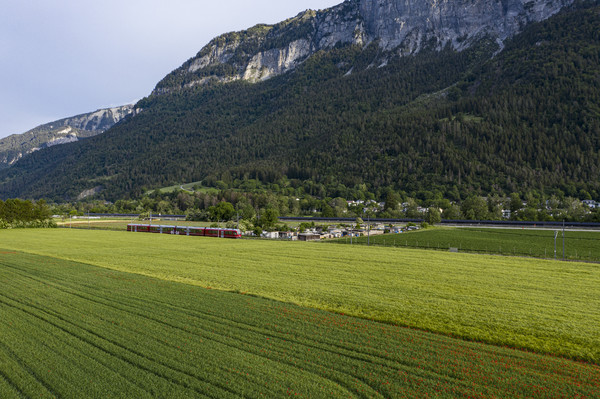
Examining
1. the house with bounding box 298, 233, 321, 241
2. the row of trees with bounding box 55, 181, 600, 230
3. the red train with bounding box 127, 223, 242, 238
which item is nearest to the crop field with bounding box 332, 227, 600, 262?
the house with bounding box 298, 233, 321, 241

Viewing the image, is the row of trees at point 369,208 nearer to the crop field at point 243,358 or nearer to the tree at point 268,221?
the tree at point 268,221

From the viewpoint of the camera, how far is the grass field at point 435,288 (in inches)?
609

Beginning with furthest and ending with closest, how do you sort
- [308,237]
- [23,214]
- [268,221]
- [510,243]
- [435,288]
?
1. [23,214]
2. [268,221]
3. [308,237]
4. [510,243]
5. [435,288]

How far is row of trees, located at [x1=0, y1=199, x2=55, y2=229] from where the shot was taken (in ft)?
308

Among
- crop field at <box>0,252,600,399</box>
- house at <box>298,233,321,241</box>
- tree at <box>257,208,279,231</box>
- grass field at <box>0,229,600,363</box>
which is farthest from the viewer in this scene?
tree at <box>257,208,279,231</box>

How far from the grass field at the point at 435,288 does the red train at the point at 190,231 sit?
3512cm

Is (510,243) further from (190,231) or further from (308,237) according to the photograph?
(190,231)

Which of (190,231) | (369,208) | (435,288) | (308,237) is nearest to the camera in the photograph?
(435,288)

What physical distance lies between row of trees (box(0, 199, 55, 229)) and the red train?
29330 mm

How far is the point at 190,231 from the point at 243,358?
74557mm

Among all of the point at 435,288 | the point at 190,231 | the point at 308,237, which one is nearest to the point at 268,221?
the point at 308,237

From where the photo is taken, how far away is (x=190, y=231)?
82.6 m

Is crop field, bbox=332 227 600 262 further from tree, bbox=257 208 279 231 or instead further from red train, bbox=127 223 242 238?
tree, bbox=257 208 279 231

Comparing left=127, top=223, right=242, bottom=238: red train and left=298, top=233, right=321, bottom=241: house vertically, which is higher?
left=127, top=223, right=242, bottom=238: red train
